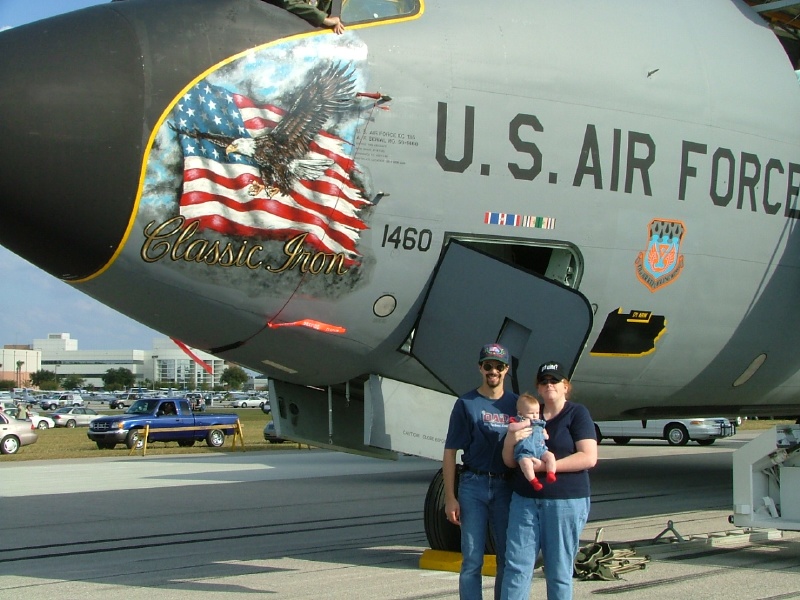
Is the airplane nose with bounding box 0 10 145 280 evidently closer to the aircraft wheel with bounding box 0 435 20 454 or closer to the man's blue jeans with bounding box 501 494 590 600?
the man's blue jeans with bounding box 501 494 590 600

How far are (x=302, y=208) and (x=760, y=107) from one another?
190 inches

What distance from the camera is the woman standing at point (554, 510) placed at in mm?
5867

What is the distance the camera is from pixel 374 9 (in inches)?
311

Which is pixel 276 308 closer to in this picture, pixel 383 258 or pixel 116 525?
pixel 383 258

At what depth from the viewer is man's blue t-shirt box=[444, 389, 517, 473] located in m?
6.39

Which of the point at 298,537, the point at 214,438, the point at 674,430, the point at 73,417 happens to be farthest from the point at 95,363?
the point at 298,537

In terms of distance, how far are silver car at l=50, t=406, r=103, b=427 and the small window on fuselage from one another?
5140 cm

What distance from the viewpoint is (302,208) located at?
24.4ft

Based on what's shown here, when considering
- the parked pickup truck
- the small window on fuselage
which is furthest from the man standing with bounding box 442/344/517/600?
the parked pickup truck

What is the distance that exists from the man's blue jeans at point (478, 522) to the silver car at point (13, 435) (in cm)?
2729

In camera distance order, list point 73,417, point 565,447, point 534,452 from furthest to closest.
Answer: point 73,417, point 565,447, point 534,452

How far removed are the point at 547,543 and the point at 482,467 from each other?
0.72 metres

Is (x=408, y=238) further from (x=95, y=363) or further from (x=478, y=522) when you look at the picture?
(x=95, y=363)

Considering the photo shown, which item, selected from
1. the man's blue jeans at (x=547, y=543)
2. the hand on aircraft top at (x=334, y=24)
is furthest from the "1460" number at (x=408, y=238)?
the man's blue jeans at (x=547, y=543)
